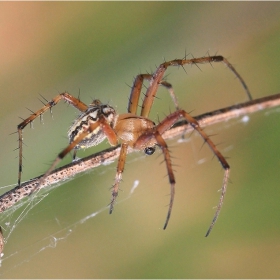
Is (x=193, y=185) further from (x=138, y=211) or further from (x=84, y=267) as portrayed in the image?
(x=84, y=267)

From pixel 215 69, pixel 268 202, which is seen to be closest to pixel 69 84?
pixel 215 69

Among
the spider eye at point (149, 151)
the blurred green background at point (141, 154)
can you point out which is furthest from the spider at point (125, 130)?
the blurred green background at point (141, 154)

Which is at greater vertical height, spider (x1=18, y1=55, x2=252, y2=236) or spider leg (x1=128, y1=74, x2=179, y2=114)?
spider leg (x1=128, y1=74, x2=179, y2=114)

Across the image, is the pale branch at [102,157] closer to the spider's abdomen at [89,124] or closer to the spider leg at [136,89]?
the spider's abdomen at [89,124]

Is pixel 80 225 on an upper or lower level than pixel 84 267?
upper

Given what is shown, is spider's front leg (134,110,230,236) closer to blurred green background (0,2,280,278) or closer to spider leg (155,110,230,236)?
spider leg (155,110,230,236)

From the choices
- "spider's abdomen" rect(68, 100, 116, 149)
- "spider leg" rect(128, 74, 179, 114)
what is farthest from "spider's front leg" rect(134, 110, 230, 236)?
"spider leg" rect(128, 74, 179, 114)

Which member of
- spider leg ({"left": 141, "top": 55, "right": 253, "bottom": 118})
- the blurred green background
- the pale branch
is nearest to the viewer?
the pale branch

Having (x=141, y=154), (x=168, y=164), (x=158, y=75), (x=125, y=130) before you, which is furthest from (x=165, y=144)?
(x=141, y=154)
